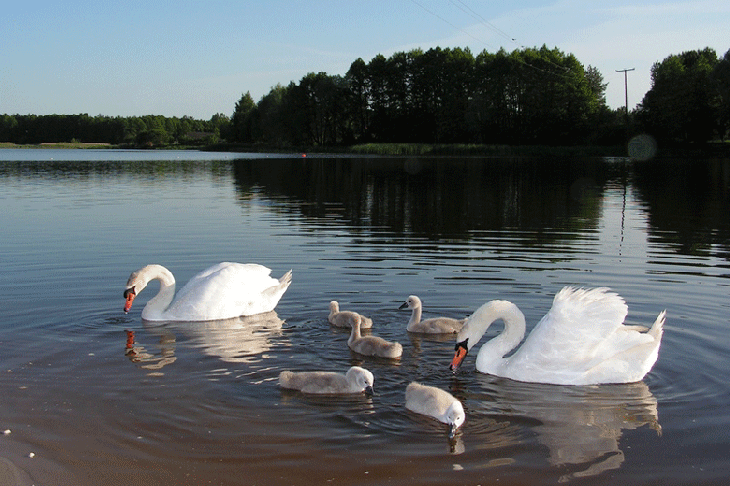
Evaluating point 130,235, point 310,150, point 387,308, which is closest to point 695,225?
point 387,308

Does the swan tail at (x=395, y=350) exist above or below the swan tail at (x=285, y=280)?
below

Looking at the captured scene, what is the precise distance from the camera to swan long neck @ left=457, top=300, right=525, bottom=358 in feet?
26.7

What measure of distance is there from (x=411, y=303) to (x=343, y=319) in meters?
1.08

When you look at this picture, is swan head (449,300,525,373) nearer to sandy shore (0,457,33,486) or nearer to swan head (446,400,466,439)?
swan head (446,400,466,439)

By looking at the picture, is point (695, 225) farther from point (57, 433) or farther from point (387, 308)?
point (57, 433)

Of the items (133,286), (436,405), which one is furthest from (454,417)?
(133,286)

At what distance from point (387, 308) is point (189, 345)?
3.15 m

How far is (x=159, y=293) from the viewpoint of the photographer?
11.0 m

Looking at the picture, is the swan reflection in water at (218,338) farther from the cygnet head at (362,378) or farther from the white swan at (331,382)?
the cygnet head at (362,378)

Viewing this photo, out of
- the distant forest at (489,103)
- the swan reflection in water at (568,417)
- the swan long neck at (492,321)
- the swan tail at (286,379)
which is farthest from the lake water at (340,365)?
the distant forest at (489,103)

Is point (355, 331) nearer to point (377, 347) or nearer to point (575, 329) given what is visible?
point (377, 347)

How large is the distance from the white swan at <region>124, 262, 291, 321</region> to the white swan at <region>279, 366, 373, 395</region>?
11.6 feet

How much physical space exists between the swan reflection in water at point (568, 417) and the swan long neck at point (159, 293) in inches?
200

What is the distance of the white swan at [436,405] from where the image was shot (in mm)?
6387
